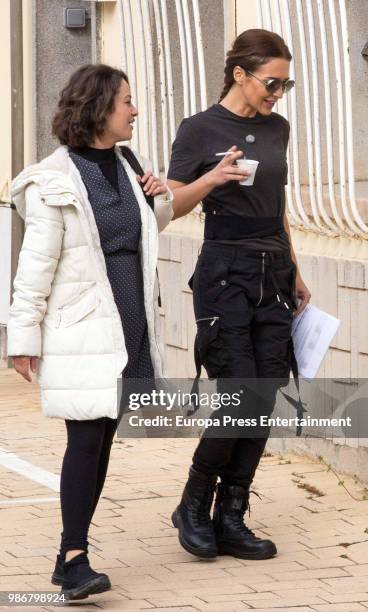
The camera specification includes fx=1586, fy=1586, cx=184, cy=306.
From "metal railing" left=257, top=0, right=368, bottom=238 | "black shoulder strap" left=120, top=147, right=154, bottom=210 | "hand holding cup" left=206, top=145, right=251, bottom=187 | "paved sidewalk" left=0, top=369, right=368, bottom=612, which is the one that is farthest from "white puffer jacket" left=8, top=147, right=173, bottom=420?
"metal railing" left=257, top=0, right=368, bottom=238

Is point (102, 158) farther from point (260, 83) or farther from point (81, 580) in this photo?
point (81, 580)

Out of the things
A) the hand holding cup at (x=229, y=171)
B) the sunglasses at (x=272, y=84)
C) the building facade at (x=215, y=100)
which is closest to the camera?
the hand holding cup at (x=229, y=171)

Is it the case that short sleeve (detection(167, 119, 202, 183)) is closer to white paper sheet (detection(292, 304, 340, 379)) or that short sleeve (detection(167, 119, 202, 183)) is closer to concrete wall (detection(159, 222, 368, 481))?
white paper sheet (detection(292, 304, 340, 379))

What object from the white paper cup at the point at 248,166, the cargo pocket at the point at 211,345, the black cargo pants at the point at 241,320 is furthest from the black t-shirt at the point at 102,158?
the cargo pocket at the point at 211,345

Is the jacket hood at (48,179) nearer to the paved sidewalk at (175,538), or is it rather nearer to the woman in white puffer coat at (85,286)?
the woman in white puffer coat at (85,286)

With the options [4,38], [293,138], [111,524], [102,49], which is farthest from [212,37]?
[111,524]

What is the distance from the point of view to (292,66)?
8086mm

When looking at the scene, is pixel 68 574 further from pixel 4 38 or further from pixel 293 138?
pixel 4 38

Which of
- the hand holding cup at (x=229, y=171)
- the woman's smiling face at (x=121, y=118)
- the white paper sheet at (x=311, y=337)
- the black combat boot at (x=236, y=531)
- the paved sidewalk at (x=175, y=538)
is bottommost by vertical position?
the paved sidewalk at (x=175, y=538)

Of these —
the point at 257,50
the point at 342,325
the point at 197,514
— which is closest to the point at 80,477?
the point at 197,514

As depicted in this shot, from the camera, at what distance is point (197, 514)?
20.2ft

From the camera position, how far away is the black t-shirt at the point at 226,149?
19.5 ft

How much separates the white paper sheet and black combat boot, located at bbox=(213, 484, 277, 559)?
0.54m

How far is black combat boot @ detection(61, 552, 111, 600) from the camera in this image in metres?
5.51
